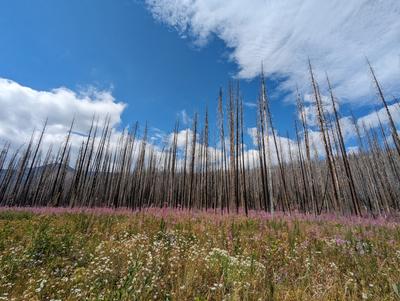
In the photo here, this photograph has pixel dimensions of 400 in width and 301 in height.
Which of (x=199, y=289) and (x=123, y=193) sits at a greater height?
(x=123, y=193)

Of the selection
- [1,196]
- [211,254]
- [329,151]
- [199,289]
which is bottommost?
[199,289]

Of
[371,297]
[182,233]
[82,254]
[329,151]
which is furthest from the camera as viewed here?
[329,151]

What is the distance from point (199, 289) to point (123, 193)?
29581mm

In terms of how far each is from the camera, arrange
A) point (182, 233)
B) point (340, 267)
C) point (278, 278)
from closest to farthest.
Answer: point (278, 278)
point (340, 267)
point (182, 233)

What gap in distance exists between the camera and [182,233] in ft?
18.7

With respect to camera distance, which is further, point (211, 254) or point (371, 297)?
point (211, 254)

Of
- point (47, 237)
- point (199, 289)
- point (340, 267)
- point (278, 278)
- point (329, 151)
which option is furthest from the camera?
point (329, 151)

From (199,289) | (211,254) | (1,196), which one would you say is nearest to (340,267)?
(211,254)

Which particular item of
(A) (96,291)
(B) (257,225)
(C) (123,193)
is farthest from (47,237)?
(C) (123,193)

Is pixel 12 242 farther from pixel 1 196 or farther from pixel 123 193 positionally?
pixel 1 196

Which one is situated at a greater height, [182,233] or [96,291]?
[182,233]

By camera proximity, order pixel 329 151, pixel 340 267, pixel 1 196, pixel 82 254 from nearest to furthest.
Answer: pixel 340 267, pixel 82 254, pixel 329 151, pixel 1 196

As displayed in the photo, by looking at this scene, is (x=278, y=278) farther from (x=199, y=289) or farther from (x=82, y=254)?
(x=82, y=254)

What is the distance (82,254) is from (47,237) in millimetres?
1500
